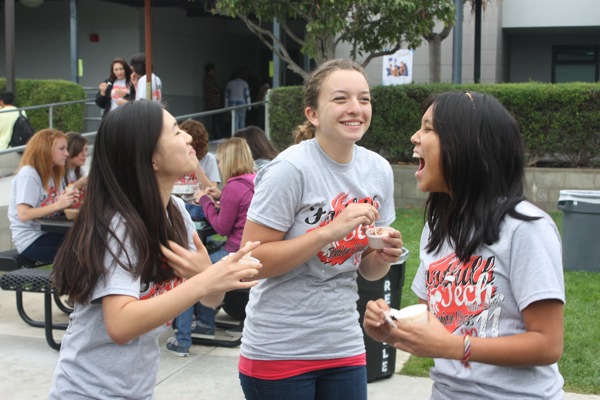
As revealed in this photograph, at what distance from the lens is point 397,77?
1513 centimetres

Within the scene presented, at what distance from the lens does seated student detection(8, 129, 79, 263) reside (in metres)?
6.80

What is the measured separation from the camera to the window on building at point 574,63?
74.3ft

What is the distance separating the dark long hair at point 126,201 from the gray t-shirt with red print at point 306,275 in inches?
19.6

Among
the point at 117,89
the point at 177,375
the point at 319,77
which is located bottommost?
the point at 177,375

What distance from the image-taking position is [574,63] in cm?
2286

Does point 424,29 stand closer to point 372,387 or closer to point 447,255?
point 372,387

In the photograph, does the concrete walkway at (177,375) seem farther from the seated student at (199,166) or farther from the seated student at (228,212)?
the seated student at (199,166)

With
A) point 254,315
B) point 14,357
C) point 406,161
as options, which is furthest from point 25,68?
point 254,315

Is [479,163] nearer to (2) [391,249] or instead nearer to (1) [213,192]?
(2) [391,249]

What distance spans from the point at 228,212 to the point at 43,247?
6.15ft

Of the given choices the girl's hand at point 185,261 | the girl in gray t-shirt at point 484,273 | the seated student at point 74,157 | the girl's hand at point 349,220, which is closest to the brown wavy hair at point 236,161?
the seated student at point 74,157

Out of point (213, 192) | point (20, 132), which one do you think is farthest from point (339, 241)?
point (20, 132)

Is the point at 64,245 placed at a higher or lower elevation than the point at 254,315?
higher

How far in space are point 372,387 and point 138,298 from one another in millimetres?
3181
